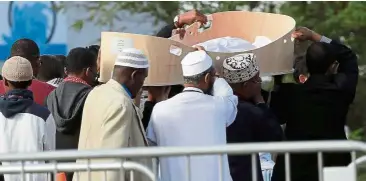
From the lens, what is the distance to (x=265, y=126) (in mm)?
5516

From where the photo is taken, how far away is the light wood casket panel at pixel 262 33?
5.93 metres

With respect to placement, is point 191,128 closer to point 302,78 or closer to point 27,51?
point 302,78

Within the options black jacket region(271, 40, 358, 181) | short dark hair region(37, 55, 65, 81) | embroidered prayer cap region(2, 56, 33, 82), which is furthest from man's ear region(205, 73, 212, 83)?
short dark hair region(37, 55, 65, 81)

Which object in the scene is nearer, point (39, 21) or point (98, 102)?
point (98, 102)

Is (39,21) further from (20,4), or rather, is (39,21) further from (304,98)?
(304,98)

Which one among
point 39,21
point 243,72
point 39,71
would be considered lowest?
point 39,21

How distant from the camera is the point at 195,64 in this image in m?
5.17

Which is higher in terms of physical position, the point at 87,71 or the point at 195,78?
the point at 195,78

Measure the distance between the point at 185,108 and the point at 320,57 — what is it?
Result: 4.03 ft

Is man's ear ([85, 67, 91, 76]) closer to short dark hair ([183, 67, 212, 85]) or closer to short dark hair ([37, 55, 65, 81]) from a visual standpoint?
short dark hair ([37, 55, 65, 81])

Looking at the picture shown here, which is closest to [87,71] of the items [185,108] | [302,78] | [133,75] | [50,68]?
[50,68]

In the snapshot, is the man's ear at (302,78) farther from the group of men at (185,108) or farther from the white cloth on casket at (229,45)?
the white cloth on casket at (229,45)

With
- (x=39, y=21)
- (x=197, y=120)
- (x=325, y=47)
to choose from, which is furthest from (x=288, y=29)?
(x=39, y=21)

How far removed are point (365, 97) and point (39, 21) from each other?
5475 millimetres
